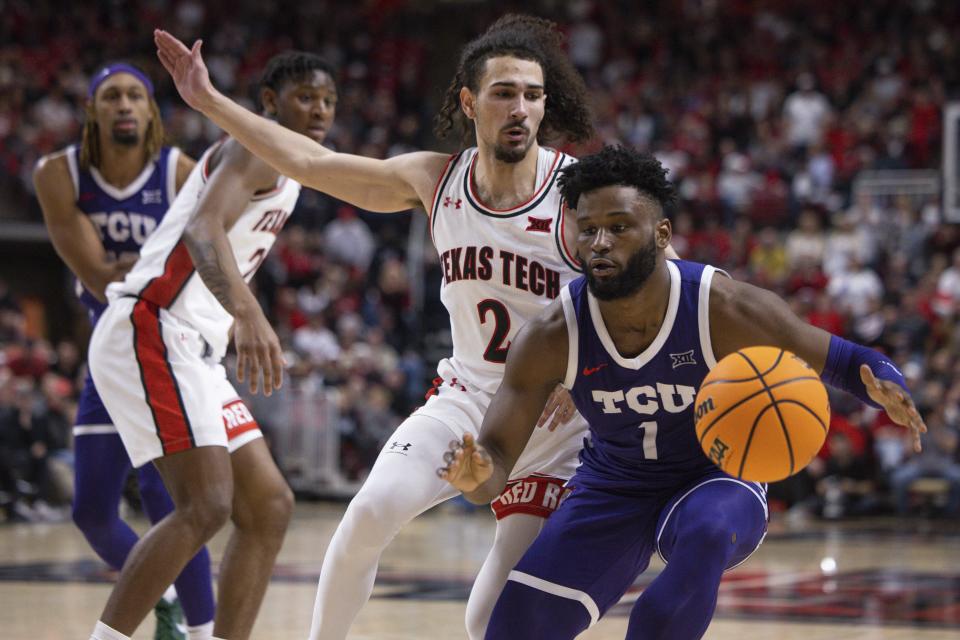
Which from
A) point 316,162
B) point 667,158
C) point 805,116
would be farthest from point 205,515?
point 805,116

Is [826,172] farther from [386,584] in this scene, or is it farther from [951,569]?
[386,584]

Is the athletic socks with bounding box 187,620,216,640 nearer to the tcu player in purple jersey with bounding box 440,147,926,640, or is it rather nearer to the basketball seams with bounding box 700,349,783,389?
the tcu player in purple jersey with bounding box 440,147,926,640

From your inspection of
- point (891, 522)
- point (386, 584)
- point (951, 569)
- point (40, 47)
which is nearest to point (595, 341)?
point (386, 584)

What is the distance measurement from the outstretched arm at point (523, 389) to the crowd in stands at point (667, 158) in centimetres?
796

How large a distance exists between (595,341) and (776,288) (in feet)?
38.3

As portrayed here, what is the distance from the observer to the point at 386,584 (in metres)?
8.59

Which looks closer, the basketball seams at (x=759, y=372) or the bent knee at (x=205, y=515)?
the basketball seams at (x=759, y=372)

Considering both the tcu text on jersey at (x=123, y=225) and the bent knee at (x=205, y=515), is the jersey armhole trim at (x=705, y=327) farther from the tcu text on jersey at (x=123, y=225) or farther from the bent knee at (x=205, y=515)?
the tcu text on jersey at (x=123, y=225)

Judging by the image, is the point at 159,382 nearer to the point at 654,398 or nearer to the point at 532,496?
the point at 532,496

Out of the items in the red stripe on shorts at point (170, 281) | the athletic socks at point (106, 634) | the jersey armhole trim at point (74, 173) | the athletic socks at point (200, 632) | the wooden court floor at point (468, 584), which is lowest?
the wooden court floor at point (468, 584)

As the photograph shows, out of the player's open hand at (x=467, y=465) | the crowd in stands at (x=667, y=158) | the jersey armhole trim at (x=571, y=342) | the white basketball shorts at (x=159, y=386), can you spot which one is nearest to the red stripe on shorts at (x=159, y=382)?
the white basketball shorts at (x=159, y=386)

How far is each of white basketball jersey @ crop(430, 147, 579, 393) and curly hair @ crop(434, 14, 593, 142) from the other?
427 millimetres

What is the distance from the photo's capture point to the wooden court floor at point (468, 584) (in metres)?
6.67

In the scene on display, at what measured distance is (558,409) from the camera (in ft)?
15.7
